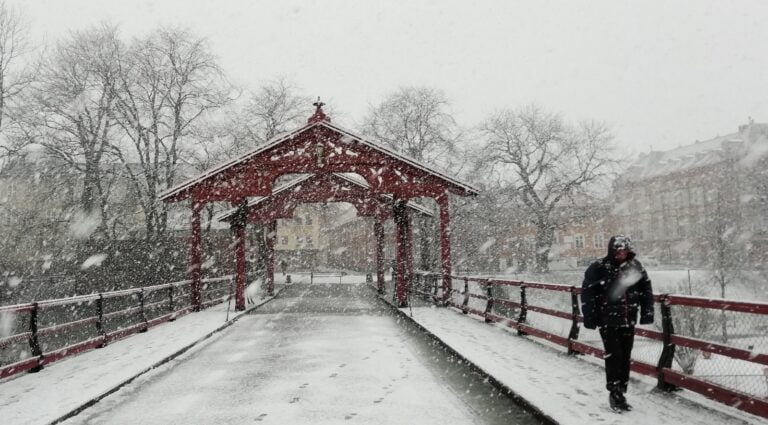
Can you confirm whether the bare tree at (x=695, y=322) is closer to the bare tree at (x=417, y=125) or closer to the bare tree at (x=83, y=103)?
the bare tree at (x=417, y=125)

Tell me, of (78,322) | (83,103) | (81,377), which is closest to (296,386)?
(81,377)

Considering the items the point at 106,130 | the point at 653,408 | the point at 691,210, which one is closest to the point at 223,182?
the point at 653,408

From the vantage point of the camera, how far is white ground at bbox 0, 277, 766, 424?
A: 5.64 m

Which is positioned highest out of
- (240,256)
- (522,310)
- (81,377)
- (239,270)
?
(240,256)

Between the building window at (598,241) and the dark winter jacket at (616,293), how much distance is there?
66.7 metres

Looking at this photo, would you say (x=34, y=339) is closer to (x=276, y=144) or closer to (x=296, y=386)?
(x=296, y=386)

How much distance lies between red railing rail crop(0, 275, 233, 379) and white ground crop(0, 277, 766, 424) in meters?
0.26

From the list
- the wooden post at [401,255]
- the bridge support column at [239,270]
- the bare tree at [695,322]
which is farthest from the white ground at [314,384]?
the bare tree at [695,322]

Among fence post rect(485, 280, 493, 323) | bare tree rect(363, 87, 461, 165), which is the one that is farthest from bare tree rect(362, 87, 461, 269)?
fence post rect(485, 280, 493, 323)

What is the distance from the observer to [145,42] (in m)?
29.6

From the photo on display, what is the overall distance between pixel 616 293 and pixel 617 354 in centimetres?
60

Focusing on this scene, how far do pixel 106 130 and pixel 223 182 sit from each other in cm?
1624

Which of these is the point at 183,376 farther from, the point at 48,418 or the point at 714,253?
the point at 714,253

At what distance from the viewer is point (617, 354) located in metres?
5.50
